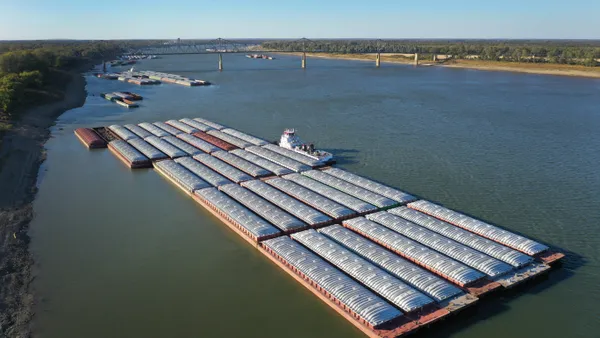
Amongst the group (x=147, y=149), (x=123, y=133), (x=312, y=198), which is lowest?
(x=312, y=198)

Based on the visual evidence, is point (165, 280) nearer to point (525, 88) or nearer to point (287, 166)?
point (287, 166)

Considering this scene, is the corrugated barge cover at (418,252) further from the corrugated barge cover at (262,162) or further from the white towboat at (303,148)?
the white towboat at (303,148)

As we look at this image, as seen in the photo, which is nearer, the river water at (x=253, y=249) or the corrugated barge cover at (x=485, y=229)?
the river water at (x=253, y=249)

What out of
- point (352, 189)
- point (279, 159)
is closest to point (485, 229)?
point (352, 189)

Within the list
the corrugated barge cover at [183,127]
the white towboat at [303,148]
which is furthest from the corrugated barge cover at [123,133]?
the white towboat at [303,148]

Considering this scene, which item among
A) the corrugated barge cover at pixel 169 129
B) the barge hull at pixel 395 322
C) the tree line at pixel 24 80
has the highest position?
the tree line at pixel 24 80

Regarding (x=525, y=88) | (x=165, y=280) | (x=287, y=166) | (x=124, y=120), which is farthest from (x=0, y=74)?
(x=525, y=88)

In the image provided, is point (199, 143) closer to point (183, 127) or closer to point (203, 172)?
point (183, 127)
